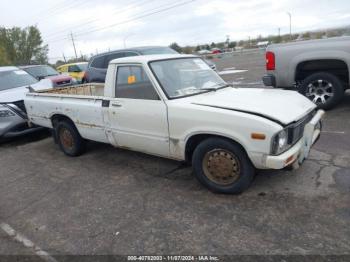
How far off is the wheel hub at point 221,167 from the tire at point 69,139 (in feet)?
9.01

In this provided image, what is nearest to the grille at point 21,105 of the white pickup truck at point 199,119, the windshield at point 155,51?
the white pickup truck at point 199,119

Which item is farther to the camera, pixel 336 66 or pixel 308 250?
pixel 336 66

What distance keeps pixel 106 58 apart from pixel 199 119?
24.7 feet

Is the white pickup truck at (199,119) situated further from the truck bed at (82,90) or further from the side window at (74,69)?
the side window at (74,69)

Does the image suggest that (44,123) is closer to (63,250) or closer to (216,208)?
(63,250)

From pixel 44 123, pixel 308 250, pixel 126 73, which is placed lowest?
pixel 308 250

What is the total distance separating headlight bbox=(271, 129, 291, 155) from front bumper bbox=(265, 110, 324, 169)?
0.17 feet

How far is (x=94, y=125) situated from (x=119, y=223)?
2.01 metres

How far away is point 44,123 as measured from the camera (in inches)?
249

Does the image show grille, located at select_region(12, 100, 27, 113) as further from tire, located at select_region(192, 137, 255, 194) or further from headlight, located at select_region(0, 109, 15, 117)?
tire, located at select_region(192, 137, 255, 194)

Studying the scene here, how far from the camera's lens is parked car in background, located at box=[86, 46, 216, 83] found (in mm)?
9930

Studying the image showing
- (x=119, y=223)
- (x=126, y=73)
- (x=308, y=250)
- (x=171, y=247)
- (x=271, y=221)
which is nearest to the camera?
(x=308, y=250)

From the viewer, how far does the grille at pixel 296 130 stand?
3555mm

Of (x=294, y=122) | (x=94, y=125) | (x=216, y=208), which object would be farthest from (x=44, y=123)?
(x=294, y=122)
